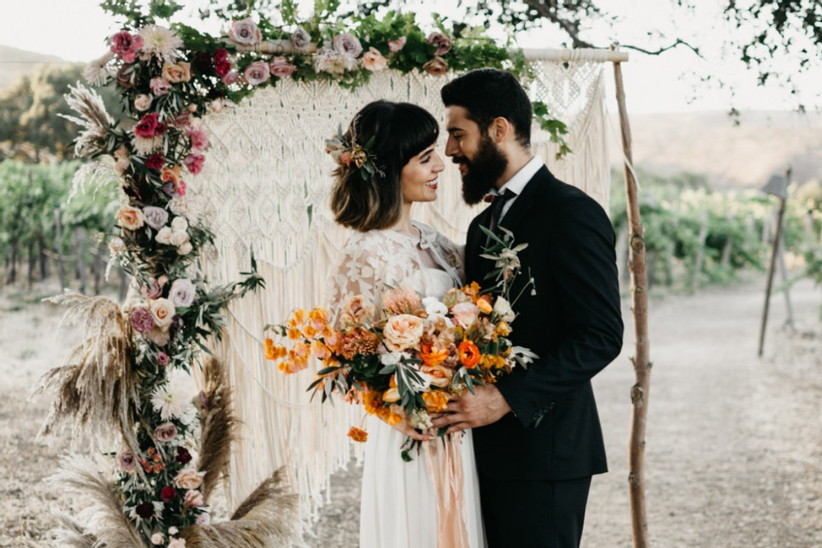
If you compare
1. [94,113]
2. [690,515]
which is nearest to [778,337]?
[690,515]

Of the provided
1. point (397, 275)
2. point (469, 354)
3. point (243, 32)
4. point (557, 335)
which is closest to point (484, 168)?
point (397, 275)

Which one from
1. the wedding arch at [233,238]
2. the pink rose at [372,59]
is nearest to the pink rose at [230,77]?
the wedding arch at [233,238]

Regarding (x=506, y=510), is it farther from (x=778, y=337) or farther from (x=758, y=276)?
(x=758, y=276)

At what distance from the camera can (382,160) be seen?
2.20 meters

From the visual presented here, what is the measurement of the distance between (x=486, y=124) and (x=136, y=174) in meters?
1.13

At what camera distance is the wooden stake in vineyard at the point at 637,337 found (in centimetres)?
310

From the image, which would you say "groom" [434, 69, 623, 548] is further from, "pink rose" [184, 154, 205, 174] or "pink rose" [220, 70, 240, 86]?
"pink rose" [184, 154, 205, 174]

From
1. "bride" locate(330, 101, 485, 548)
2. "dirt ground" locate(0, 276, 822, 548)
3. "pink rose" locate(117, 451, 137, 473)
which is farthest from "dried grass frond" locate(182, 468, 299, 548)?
"dirt ground" locate(0, 276, 822, 548)

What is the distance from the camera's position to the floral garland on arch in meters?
2.40

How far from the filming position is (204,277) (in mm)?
2650

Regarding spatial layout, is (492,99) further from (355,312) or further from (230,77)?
(230,77)

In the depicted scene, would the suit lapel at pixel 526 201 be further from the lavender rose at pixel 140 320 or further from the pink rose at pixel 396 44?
the lavender rose at pixel 140 320

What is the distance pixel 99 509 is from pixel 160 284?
30.3 inches

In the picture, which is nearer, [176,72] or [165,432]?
[176,72]
